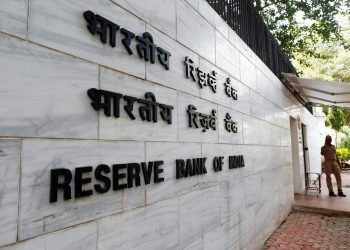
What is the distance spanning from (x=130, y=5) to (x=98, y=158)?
1196mm

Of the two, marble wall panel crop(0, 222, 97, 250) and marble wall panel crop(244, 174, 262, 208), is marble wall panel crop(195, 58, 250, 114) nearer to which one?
marble wall panel crop(244, 174, 262, 208)

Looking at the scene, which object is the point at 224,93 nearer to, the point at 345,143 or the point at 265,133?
the point at 265,133

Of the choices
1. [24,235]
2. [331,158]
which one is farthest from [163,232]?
[331,158]

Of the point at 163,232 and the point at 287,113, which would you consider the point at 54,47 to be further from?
the point at 287,113

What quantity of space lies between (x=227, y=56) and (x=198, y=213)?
220 cm

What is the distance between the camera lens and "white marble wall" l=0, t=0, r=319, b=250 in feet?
4.84

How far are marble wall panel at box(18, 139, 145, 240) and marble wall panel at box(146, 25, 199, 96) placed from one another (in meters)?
0.75

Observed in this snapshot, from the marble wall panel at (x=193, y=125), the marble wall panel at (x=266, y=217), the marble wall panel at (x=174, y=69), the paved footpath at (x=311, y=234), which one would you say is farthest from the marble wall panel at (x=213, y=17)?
the paved footpath at (x=311, y=234)

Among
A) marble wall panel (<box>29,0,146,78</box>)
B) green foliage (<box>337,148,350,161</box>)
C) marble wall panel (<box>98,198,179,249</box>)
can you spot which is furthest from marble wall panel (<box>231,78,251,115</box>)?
green foliage (<box>337,148,350,161</box>)

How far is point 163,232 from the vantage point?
2461 mm

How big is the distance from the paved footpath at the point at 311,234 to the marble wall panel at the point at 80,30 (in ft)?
13.6

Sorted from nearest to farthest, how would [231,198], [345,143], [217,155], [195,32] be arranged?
[195,32]
[217,155]
[231,198]
[345,143]

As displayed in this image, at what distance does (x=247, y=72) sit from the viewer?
4961 millimetres

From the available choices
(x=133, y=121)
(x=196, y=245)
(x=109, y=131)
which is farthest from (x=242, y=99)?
(x=109, y=131)
